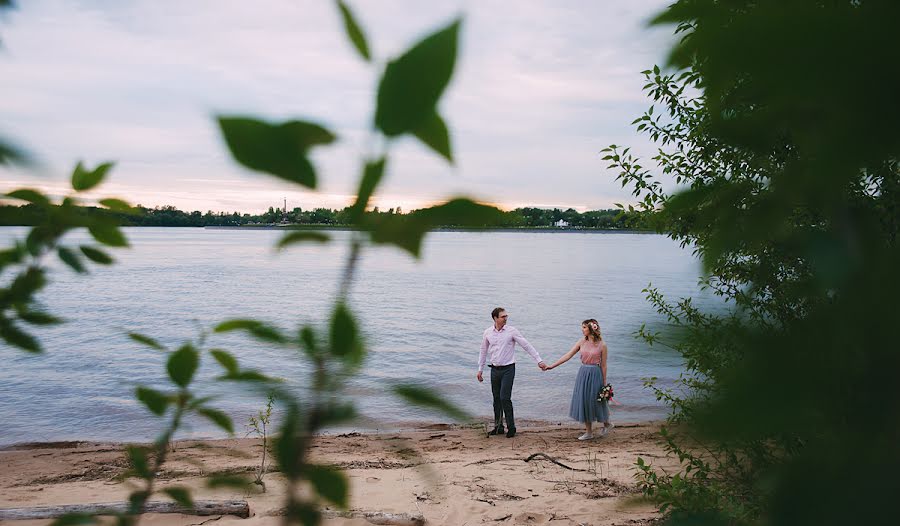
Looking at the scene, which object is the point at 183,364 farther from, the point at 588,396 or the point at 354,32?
the point at 588,396

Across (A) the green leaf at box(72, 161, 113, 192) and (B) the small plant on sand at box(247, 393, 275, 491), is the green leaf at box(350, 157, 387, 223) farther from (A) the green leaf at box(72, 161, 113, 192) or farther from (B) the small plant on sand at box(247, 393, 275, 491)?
(A) the green leaf at box(72, 161, 113, 192)

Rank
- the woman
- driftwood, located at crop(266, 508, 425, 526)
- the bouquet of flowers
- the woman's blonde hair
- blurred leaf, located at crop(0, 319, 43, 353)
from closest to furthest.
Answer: blurred leaf, located at crop(0, 319, 43, 353)
driftwood, located at crop(266, 508, 425, 526)
the woman's blonde hair
the woman
the bouquet of flowers

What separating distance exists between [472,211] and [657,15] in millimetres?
220

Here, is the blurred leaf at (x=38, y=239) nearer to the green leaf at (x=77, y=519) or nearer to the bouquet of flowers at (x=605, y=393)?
the green leaf at (x=77, y=519)

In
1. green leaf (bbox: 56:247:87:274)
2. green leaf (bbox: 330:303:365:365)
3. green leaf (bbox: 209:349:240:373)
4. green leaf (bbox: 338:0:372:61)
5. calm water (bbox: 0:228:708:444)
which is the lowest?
calm water (bbox: 0:228:708:444)

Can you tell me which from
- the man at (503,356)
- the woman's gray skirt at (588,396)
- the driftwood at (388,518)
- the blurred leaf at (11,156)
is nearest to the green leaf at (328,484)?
the blurred leaf at (11,156)

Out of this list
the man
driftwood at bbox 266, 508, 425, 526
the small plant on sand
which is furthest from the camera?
the man

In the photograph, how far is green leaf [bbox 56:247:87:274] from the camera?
1.03m

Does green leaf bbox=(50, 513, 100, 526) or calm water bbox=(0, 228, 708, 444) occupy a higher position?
green leaf bbox=(50, 513, 100, 526)

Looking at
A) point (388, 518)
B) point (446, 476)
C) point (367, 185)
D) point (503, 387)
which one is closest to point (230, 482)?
point (367, 185)

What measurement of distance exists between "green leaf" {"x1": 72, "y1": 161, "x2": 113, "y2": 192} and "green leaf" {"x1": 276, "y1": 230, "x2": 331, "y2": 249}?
72 cm

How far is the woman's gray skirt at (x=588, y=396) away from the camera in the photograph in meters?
12.5

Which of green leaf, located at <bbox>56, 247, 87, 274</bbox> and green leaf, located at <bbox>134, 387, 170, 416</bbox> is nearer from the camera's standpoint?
green leaf, located at <bbox>134, 387, 170, 416</bbox>

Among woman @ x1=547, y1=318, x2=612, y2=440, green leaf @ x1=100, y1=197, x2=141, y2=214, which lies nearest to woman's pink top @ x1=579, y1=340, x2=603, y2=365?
woman @ x1=547, y1=318, x2=612, y2=440
